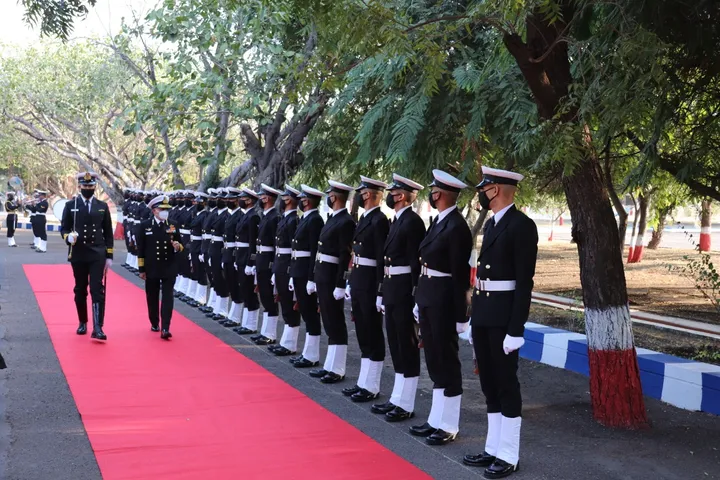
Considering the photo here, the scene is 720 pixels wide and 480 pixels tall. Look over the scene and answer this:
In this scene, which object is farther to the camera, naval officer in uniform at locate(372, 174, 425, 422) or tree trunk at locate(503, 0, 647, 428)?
naval officer in uniform at locate(372, 174, 425, 422)

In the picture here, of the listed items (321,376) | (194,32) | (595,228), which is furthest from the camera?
(194,32)

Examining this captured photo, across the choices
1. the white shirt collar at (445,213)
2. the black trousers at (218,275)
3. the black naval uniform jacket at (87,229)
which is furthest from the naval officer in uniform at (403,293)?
the black trousers at (218,275)

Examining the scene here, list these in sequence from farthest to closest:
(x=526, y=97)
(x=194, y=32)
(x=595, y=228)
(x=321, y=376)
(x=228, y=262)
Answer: (x=194, y=32) → (x=228, y=262) → (x=526, y=97) → (x=321, y=376) → (x=595, y=228)

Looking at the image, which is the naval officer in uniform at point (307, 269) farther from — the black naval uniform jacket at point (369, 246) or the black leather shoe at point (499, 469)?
the black leather shoe at point (499, 469)

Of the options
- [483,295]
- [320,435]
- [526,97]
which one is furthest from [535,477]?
[526,97]

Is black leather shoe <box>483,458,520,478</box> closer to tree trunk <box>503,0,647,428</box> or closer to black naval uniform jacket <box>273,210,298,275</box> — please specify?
tree trunk <box>503,0,647,428</box>

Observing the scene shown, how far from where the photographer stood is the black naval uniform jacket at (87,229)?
10.4 meters

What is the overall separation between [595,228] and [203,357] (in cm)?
484

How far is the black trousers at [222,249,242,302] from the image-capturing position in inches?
485

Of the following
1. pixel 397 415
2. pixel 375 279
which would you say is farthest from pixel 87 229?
pixel 397 415

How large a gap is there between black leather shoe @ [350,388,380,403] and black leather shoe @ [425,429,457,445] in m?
1.35

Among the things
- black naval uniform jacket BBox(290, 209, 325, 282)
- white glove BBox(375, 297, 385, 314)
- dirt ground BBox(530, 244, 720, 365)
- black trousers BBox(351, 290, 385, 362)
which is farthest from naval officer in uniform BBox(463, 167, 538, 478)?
dirt ground BBox(530, 244, 720, 365)

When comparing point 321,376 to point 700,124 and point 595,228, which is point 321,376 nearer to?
point 595,228

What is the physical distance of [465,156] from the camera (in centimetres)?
1045
